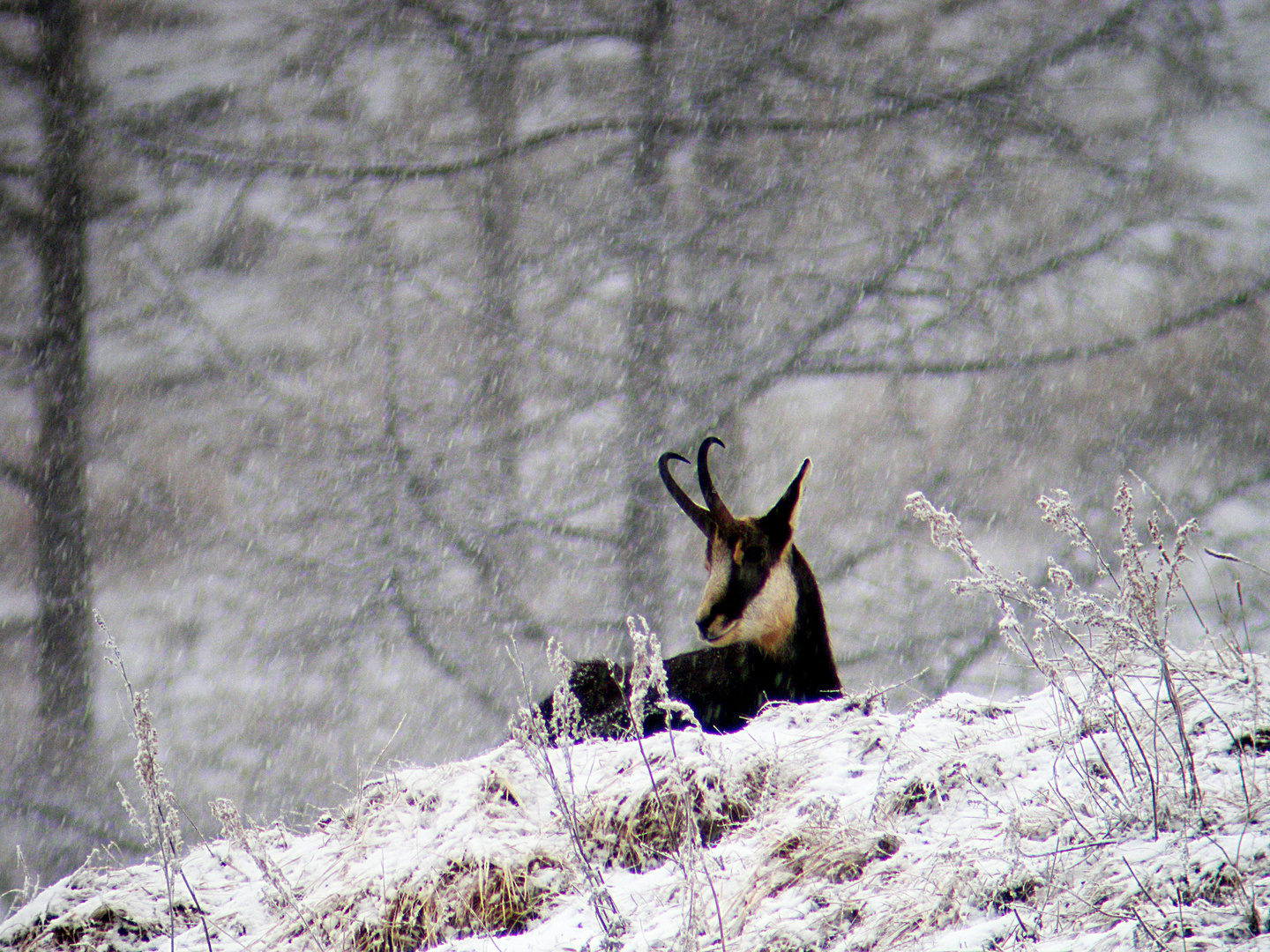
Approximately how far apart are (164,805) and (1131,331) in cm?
1490

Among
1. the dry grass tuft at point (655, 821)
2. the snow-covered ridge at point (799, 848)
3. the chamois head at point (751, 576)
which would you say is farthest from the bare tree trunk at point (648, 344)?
the dry grass tuft at point (655, 821)

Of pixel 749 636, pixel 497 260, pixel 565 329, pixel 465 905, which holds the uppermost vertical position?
pixel 497 260

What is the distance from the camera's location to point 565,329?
558 inches

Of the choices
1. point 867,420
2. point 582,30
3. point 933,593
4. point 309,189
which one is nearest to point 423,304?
point 309,189

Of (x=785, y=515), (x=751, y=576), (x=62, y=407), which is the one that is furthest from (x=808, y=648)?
(x=62, y=407)

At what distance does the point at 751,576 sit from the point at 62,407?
1300cm

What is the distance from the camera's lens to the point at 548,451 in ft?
45.3

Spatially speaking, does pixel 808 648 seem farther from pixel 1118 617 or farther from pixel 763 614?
pixel 1118 617

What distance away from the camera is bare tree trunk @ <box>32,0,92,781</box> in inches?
475

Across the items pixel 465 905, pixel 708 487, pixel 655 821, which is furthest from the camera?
pixel 708 487

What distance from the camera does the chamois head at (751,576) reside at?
16.9 ft

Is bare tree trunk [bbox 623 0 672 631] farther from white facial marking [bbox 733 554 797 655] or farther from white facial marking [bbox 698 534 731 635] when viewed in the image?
white facial marking [bbox 733 554 797 655]

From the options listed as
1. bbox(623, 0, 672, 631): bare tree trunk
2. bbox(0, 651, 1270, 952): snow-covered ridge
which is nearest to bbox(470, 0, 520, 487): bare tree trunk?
bbox(623, 0, 672, 631): bare tree trunk

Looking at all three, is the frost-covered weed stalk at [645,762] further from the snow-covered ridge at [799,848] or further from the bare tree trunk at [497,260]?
the bare tree trunk at [497,260]
